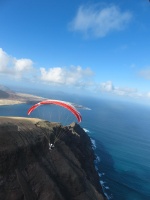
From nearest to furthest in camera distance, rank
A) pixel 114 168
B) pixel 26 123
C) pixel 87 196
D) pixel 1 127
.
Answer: pixel 1 127 → pixel 87 196 → pixel 26 123 → pixel 114 168

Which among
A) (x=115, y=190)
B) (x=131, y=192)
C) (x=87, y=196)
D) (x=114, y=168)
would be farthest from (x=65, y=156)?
(x=114, y=168)

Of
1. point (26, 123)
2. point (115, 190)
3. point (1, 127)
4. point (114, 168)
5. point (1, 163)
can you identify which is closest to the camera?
point (1, 163)

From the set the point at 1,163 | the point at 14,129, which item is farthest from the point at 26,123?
the point at 1,163

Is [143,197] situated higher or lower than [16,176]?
lower

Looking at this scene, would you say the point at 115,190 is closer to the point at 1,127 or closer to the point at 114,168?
the point at 114,168

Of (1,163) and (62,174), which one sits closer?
(1,163)

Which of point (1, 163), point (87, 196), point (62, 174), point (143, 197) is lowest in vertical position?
point (143, 197)
